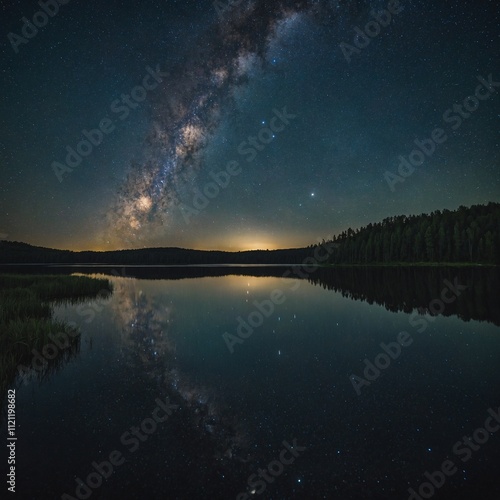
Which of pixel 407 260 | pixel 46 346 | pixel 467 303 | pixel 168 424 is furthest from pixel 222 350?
pixel 407 260

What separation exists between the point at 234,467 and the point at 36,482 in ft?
11.3

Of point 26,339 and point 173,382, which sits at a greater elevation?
point 26,339

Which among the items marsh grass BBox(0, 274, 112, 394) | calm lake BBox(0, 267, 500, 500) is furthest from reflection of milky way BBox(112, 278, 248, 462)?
marsh grass BBox(0, 274, 112, 394)

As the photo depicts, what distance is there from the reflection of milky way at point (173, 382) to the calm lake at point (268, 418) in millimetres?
53

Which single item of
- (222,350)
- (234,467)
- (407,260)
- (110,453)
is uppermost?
(407,260)

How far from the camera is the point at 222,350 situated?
13.7m

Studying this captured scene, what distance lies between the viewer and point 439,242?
94062 mm

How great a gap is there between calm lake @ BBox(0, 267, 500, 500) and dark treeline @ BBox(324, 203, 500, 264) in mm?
91560

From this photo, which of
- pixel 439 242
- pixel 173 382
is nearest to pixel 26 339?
pixel 173 382

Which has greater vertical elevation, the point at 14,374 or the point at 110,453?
the point at 14,374

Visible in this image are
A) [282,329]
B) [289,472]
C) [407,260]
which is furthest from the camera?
[407,260]

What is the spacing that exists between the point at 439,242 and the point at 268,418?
106485 millimetres

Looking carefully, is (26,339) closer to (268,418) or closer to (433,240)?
(268,418)

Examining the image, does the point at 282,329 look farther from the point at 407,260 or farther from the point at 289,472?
the point at 407,260
